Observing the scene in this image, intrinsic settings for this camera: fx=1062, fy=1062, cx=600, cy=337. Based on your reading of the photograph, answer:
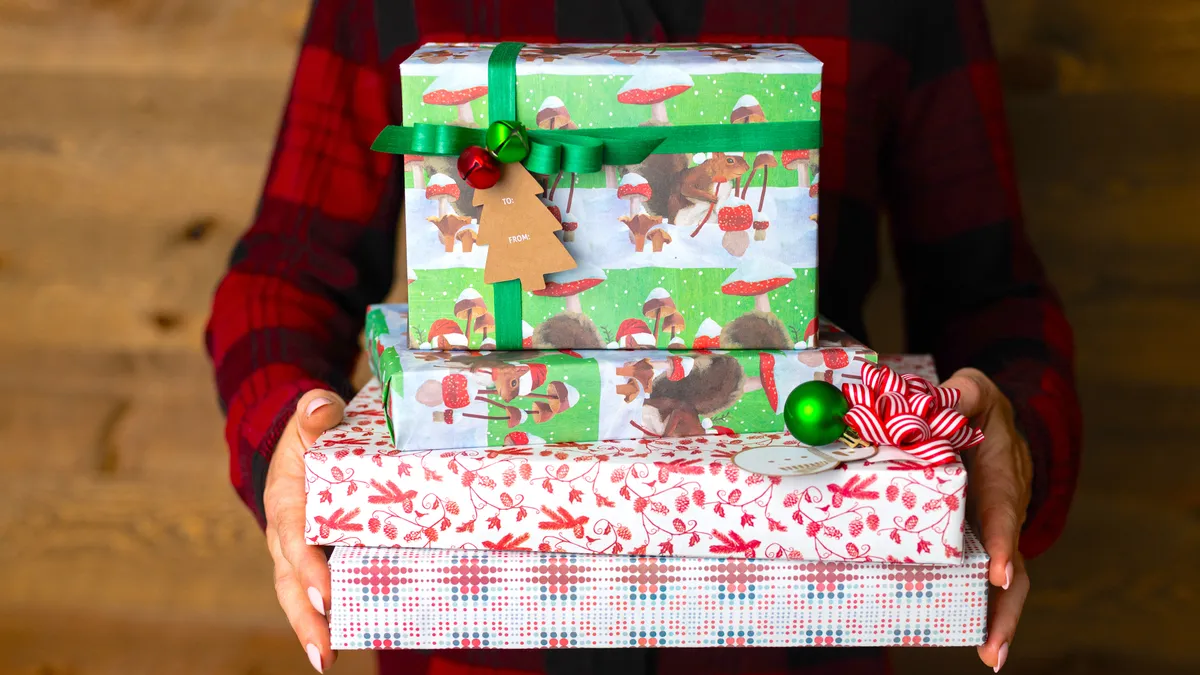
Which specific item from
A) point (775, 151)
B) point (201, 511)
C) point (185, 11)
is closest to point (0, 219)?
point (185, 11)

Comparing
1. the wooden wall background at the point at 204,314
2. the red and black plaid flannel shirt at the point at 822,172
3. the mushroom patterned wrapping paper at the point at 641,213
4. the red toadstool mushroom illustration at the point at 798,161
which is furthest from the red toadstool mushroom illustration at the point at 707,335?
the wooden wall background at the point at 204,314

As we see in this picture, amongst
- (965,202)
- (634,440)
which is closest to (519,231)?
(634,440)

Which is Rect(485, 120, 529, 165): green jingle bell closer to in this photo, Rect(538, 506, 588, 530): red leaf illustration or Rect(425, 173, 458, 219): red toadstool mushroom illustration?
Rect(425, 173, 458, 219): red toadstool mushroom illustration

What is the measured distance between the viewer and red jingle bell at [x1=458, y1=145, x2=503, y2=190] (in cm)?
67

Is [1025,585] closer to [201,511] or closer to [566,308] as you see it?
[566,308]

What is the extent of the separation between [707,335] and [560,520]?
161 millimetres

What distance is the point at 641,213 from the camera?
2.32 feet

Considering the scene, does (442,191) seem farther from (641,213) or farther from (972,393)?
(972,393)

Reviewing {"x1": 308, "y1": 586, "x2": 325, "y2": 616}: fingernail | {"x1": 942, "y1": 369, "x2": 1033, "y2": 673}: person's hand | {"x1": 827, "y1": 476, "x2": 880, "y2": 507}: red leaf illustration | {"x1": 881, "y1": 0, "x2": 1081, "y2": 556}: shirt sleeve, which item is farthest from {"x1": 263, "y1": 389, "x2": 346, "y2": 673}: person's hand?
{"x1": 881, "y1": 0, "x2": 1081, "y2": 556}: shirt sleeve

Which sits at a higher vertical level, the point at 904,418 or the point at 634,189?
the point at 634,189

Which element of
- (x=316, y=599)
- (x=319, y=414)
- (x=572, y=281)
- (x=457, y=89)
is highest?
(x=457, y=89)

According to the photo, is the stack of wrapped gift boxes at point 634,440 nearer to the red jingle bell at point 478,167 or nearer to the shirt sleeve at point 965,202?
the red jingle bell at point 478,167

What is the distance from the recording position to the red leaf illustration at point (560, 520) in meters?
0.67

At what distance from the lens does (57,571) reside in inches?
69.6
